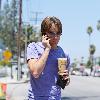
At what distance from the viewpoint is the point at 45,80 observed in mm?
5070

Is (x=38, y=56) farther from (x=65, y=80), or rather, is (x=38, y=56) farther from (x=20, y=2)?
(x=20, y=2)

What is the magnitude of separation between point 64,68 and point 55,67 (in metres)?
0.13

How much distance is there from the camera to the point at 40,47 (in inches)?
203

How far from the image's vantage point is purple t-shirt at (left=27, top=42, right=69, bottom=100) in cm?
505

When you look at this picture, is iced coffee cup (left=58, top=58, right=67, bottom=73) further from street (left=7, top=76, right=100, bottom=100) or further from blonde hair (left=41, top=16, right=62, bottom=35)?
street (left=7, top=76, right=100, bottom=100)

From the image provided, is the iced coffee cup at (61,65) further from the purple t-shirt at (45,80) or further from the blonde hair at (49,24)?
the blonde hair at (49,24)

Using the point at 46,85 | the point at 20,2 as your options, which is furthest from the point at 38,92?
the point at 20,2

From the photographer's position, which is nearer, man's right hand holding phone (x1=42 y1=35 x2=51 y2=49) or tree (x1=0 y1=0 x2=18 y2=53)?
man's right hand holding phone (x1=42 y1=35 x2=51 y2=49)

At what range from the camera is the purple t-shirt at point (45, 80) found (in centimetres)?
505

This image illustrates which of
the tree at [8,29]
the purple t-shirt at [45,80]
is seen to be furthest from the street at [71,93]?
the tree at [8,29]

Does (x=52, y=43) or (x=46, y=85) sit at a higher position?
(x=52, y=43)


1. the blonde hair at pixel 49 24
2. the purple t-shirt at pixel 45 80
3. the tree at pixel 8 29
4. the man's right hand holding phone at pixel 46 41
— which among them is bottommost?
the tree at pixel 8 29

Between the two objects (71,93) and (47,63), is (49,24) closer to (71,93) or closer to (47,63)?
(47,63)

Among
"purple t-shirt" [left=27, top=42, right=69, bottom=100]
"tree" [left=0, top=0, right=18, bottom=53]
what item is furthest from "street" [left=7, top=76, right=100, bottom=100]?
"tree" [left=0, top=0, right=18, bottom=53]
